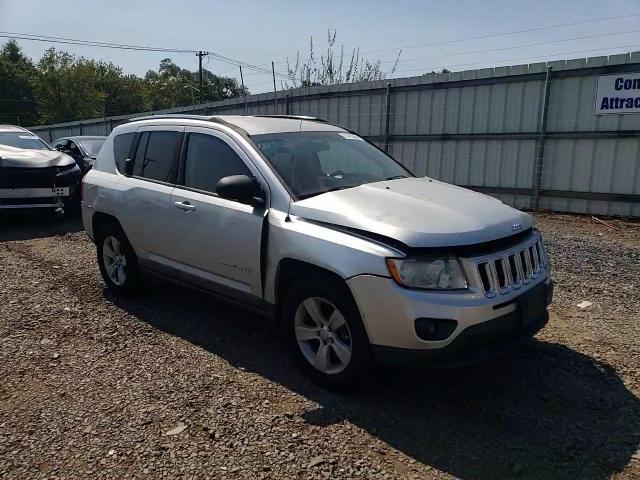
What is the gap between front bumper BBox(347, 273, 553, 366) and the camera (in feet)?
9.39

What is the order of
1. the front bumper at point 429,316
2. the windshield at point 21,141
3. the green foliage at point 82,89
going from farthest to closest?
1. the green foliage at point 82,89
2. the windshield at point 21,141
3. the front bumper at point 429,316

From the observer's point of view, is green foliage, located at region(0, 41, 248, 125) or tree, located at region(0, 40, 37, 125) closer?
green foliage, located at region(0, 41, 248, 125)

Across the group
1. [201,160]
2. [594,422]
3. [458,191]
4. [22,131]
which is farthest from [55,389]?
[22,131]

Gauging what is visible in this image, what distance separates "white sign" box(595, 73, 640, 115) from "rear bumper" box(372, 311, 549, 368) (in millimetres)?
7256

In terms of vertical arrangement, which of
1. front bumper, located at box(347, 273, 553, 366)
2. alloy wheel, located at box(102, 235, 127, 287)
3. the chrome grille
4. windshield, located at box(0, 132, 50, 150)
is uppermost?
windshield, located at box(0, 132, 50, 150)

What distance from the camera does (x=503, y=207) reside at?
3564 mm

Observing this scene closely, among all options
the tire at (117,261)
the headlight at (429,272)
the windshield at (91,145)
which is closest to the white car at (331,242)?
the headlight at (429,272)

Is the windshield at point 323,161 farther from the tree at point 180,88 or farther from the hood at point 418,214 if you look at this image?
the tree at point 180,88

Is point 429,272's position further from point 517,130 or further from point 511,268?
point 517,130

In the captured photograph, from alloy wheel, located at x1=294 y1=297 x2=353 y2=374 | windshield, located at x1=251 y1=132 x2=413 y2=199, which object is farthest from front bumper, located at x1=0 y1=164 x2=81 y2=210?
alloy wheel, located at x1=294 y1=297 x2=353 y2=374

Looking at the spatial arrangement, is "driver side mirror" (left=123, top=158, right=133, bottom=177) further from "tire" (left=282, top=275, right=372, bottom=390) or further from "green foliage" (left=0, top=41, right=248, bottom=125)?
"green foliage" (left=0, top=41, right=248, bottom=125)

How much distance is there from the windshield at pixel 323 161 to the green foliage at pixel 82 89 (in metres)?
43.7

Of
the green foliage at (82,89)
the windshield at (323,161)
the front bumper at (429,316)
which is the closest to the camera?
the front bumper at (429,316)

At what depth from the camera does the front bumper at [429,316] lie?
286 centimetres
